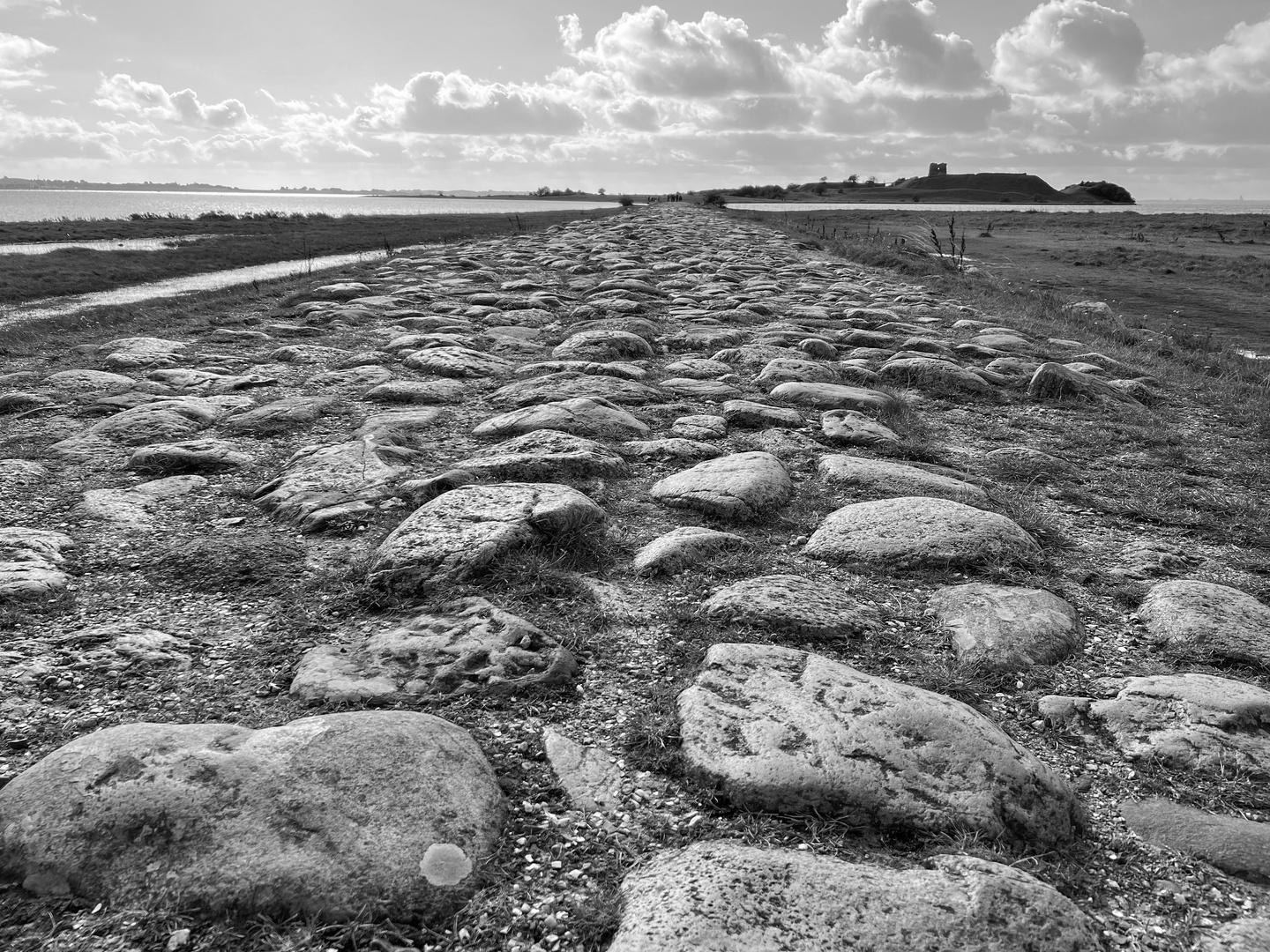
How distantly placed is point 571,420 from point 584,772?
333cm

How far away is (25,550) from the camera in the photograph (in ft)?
11.2

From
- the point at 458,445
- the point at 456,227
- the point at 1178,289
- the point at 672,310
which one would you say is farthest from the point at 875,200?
the point at 458,445

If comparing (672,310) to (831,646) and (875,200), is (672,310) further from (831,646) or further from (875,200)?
(875,200)

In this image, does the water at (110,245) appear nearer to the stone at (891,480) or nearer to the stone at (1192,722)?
the stone at (891,480)

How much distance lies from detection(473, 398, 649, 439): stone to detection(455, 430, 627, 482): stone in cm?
34

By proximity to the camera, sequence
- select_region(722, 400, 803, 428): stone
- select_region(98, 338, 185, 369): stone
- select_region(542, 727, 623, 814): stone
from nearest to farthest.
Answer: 1. select_region(542, 727, 623, 814): stone
2. select_region(722, 400, 803, 428): stone
3. select_region(98, 338, 185, 369): stone

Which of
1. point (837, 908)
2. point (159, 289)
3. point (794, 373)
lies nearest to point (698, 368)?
point (794, 373)

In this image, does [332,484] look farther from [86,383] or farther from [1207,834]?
[1207,834]

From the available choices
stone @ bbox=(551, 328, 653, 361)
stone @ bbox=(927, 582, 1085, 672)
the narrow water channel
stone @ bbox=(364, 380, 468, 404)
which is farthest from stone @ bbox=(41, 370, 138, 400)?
stone @ bbox=(927, 582, 1085, 672)

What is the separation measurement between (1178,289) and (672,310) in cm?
1486

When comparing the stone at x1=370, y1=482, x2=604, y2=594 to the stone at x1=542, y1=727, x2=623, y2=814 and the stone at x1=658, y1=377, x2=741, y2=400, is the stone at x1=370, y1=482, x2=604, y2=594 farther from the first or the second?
the stone at x1=658, y1=377, x2=741, y2=400

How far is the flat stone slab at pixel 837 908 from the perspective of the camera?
1.67 metres

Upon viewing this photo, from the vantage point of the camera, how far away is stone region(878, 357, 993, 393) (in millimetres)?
7098

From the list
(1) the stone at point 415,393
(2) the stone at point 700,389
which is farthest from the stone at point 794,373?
(1) the stone at point 415,393
